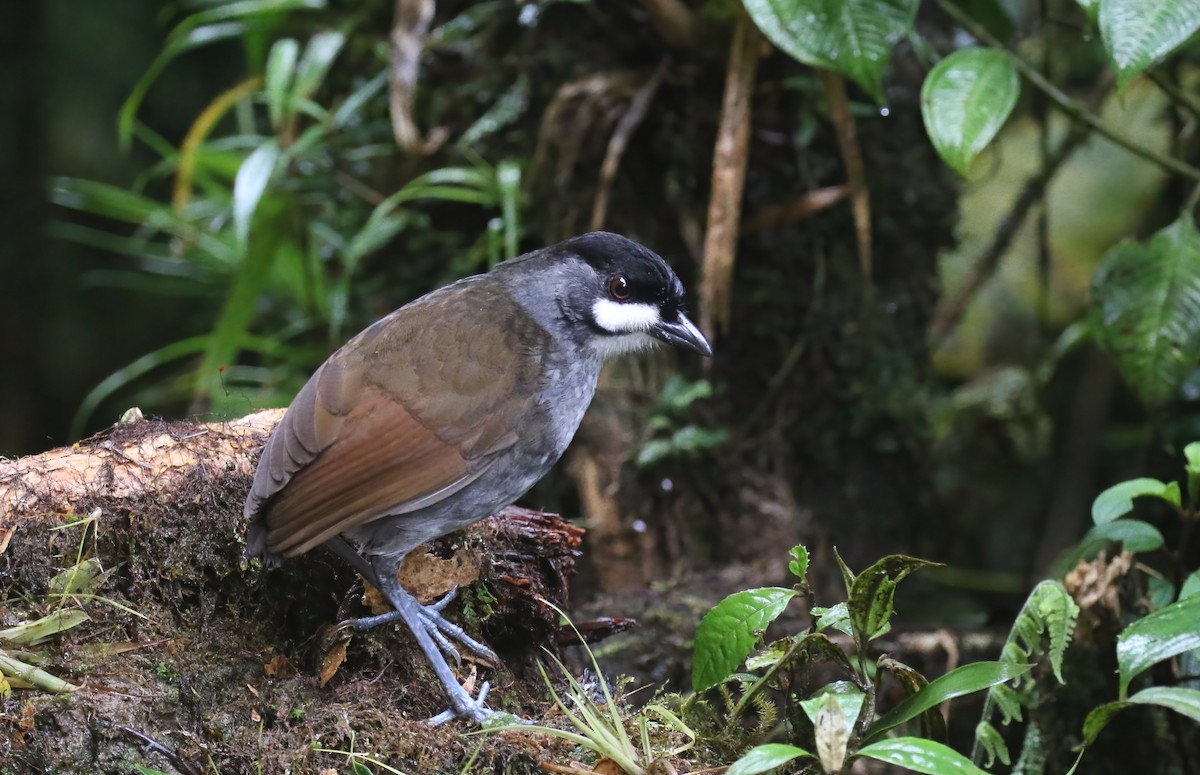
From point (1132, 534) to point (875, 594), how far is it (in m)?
1.01

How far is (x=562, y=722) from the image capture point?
250 cm

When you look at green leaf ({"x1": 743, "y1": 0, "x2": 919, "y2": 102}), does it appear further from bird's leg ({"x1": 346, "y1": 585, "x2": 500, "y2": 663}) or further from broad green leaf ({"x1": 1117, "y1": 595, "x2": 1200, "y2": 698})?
bird's leg ({"x1": 346, "y1": 585, "x2": 500, "y2": 663})

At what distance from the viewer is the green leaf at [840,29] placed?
3357 mm

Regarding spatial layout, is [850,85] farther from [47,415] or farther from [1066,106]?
[47,415]

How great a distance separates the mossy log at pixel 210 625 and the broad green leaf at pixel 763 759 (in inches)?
21.8

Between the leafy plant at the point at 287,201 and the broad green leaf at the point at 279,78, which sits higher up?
the broad green leaf at the point at 279,78

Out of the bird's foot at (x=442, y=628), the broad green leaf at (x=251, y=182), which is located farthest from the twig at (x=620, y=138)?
the bird's foot at (x=442, y=628)

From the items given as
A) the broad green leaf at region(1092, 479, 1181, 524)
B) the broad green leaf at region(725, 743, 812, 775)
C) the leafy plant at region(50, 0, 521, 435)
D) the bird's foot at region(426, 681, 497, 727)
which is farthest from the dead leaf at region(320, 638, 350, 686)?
the leafy plant at region(50, 0, 521, 435)

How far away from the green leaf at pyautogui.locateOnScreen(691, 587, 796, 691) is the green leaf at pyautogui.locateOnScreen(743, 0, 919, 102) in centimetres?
176

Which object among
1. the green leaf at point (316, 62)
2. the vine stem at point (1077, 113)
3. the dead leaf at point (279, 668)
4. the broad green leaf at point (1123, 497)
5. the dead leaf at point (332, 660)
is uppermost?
the vine stem at point (1077, 113)

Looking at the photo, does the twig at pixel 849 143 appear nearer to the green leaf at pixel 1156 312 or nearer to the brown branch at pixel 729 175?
the brown branch at pixel 729 175

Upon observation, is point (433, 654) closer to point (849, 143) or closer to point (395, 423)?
point (395, 423)

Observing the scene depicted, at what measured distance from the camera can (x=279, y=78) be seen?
15.7 feet

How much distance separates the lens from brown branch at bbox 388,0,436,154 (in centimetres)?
456
